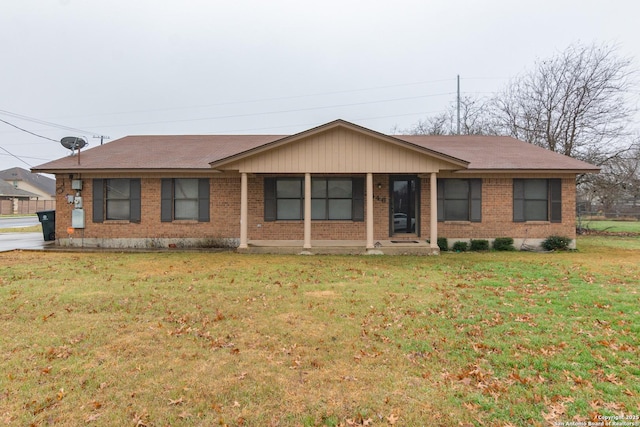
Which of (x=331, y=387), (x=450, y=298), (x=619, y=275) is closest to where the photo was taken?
(x=331, y=387)

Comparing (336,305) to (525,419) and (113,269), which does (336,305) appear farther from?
(113,269)

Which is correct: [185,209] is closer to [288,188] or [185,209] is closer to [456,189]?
[288,188]

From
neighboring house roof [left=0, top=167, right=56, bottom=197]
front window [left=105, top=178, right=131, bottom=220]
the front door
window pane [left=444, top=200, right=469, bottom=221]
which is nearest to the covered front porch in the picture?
the front door

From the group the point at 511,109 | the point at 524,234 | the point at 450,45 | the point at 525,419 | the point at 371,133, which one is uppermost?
the point at 450,45

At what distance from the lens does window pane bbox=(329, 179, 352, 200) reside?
1269 cm

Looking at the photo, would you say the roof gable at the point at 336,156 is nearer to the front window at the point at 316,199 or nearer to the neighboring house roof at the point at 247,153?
the neighboring house roof at the point at 247,153

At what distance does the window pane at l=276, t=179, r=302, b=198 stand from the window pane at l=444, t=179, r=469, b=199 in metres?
5.37

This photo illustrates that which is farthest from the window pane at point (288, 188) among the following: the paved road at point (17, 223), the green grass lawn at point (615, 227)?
the paved road at point (17, 223)

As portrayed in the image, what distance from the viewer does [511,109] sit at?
76.8 ft

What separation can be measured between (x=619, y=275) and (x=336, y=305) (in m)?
6.86

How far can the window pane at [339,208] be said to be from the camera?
1270 cm

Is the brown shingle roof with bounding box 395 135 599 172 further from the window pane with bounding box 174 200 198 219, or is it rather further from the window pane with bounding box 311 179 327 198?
the window pane with bounding box 174 200 198 219

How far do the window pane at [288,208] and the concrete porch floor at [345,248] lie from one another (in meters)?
1.13

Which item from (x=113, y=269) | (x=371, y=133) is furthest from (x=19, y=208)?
(x=371, y=133)
